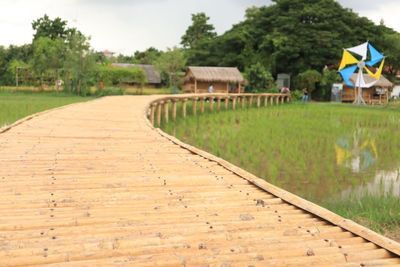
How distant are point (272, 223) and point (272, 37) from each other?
27.6 meters

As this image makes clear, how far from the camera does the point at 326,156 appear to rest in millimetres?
7941

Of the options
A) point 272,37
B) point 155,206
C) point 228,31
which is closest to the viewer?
point 155,206

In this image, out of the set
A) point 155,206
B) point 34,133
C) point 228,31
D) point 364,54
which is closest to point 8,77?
point 228,31

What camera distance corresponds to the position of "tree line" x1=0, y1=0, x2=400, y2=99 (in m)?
25.5

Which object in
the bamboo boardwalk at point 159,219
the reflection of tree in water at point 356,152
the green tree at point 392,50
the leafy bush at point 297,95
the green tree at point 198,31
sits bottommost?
the reflection of tree in water at point 356,152

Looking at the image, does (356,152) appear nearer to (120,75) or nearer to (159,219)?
(159,219)

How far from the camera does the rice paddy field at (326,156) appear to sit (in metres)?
4.81

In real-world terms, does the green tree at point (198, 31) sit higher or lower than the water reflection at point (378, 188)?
higher

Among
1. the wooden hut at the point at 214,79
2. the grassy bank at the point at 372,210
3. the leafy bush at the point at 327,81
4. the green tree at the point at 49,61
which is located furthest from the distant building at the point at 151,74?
the grassy bank at the point at 372,210

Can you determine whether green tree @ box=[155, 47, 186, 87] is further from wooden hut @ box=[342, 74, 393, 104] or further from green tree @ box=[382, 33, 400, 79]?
green tree @ box=[382, 33, 400, 79]

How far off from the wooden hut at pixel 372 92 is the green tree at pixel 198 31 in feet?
55.5

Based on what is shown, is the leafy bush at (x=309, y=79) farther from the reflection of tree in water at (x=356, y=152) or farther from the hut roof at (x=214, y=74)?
the reflection of tree in water at (x=356, y=152)

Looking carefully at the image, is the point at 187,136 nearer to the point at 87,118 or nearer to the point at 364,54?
the point at 87,118

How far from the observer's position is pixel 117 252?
1.98 meters
